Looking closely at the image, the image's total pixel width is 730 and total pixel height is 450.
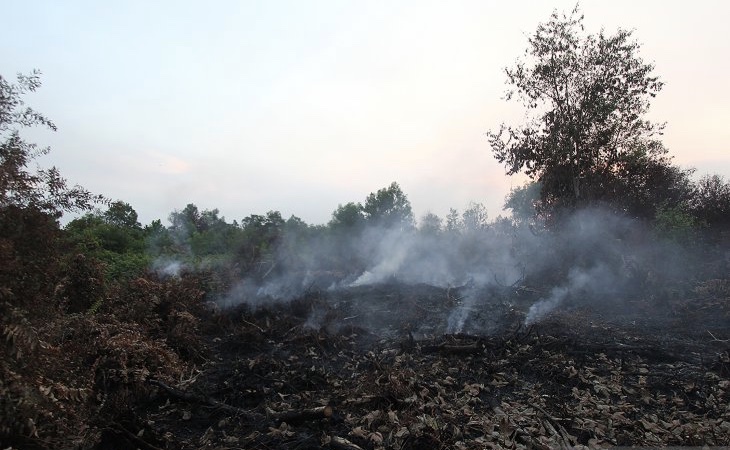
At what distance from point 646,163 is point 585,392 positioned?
15.2m

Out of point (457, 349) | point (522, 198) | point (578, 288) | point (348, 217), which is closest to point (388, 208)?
point (348, 217)

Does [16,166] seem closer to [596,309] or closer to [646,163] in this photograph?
[596,309]

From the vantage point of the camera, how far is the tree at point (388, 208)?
101ft

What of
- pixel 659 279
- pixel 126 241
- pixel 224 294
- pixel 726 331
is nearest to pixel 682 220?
pixel 659 279

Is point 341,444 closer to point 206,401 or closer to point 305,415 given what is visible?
point 305,415

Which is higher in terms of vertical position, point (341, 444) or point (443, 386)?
point (443, 386)

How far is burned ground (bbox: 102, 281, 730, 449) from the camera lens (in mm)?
4383

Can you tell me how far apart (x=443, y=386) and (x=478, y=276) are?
34.2 ft

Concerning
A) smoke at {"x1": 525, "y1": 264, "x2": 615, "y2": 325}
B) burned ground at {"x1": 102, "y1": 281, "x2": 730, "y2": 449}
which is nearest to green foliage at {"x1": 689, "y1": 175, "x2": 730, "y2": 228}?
smoke at {"x1": 525, "y1": 264, "x2": 615, "y2": 325}

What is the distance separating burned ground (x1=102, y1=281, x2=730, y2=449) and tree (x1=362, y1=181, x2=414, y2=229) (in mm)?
20930

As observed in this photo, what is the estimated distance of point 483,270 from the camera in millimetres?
16562

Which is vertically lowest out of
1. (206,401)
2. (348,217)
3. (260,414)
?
(260,414)

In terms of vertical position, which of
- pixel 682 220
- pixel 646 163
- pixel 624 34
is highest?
pixel 624 34

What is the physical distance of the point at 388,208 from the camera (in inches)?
1252
